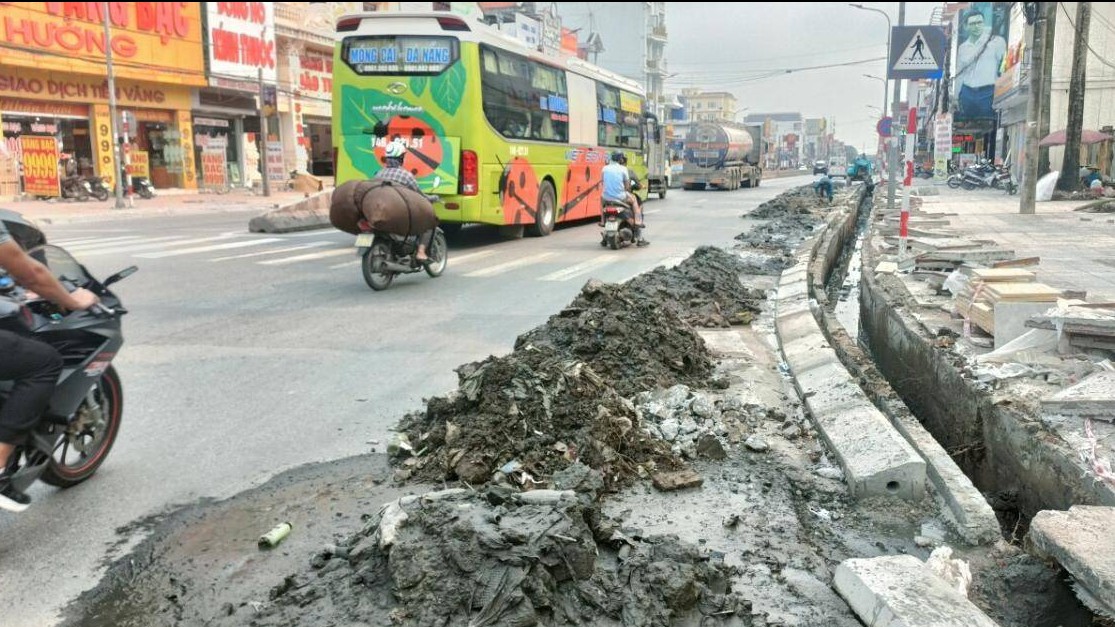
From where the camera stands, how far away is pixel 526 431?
13.7 feet

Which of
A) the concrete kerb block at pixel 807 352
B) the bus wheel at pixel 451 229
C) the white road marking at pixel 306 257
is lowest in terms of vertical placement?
the concrete kerb block at pixel 807 352

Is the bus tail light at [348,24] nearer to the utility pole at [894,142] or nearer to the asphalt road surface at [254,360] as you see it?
the asphalt road surface at [254,360]

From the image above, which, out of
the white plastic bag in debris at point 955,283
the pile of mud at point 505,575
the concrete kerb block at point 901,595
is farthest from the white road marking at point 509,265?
the concrete kerb block at point 901,595

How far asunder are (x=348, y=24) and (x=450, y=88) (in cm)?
214

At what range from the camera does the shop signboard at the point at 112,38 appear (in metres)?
25.8

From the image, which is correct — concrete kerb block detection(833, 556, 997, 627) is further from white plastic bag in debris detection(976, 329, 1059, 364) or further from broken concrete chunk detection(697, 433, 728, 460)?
white plastic bag in debris detection(976, 329, 1059, 364)

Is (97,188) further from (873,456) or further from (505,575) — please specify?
(505,575)

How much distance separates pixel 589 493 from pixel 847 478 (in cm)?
151

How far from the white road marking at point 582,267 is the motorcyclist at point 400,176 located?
1659 mm

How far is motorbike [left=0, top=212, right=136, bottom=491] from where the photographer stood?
12.2ft

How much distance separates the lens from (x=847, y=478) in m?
4.17

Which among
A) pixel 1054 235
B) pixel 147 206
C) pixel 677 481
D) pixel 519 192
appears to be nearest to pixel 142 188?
pixel 147 206

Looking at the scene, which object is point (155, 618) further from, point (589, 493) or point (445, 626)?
point (589, 493)

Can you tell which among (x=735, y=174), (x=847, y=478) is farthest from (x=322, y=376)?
(x=735, y=174)
